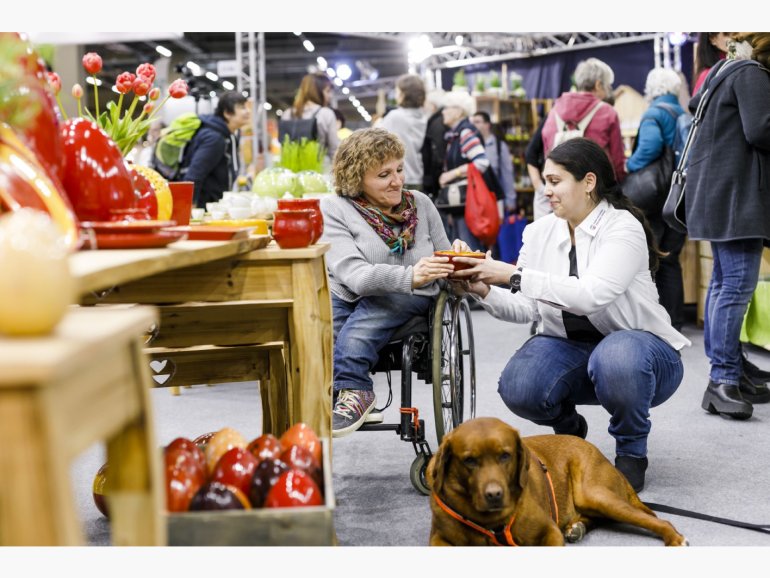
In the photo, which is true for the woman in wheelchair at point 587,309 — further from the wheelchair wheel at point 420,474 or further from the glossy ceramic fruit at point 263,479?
the glossy ceramic fruit at point 263,479

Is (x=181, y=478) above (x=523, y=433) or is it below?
above

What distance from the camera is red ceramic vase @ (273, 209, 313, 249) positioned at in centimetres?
205

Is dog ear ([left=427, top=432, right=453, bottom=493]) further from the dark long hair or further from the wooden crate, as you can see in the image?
→ the dark long hair

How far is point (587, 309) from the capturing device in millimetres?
A: 2730

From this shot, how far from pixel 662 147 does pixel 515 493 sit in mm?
3774

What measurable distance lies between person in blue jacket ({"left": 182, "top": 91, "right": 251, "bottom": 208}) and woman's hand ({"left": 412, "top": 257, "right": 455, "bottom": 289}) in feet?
8.96

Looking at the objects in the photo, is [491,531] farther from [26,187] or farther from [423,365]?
[26,187]

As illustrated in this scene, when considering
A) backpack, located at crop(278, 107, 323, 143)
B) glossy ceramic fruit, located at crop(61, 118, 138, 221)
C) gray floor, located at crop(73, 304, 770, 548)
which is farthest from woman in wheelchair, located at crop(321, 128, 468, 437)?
backpack, located at crop(278, 107, 323, 143)

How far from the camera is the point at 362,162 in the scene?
2924mm

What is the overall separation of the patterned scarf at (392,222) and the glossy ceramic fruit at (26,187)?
1.68m

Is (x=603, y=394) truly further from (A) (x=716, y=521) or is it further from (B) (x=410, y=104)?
(B) (x=410, y=104)

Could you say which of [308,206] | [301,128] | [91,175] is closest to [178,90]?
[308,206]

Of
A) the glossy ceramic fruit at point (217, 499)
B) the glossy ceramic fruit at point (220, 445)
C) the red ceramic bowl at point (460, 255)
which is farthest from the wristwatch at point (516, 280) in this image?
the glossy ceramic fruit at point (217, 499)

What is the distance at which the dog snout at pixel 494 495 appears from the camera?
203cm
